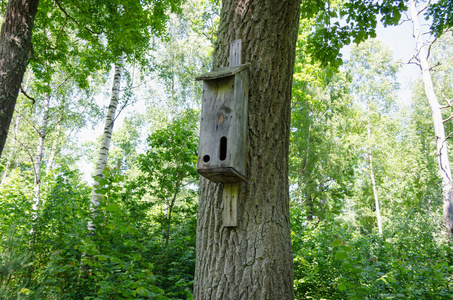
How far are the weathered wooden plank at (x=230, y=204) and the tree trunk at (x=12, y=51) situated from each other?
2907 millimetres

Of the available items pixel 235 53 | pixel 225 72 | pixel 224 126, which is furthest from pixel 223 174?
pixel 235 53

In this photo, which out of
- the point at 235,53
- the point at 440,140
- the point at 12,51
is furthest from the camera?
the point at 440,140

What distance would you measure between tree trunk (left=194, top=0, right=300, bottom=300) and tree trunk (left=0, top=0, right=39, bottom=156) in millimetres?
2699

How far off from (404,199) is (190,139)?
1219 centimetres

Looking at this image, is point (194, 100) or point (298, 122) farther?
point (194, 100)

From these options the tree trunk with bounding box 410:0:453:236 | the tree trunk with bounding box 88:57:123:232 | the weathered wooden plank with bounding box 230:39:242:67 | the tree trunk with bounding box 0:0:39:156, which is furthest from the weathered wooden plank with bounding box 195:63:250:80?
the tree trunk with bounding box 410:0:453:236

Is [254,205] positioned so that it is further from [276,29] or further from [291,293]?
[276,29]

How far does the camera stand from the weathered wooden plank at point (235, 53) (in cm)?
203

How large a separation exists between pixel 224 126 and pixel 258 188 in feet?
1.40

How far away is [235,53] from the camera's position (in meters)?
2.05

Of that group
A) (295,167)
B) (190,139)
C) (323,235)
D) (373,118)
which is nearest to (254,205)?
(190,139)

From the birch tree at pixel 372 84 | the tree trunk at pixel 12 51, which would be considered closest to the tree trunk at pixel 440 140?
the birch tree at pixel 372 84

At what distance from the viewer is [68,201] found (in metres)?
5.48

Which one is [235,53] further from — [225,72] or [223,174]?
[223,174]
